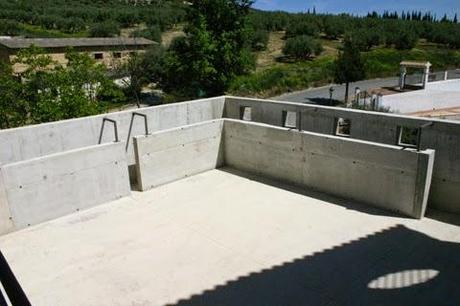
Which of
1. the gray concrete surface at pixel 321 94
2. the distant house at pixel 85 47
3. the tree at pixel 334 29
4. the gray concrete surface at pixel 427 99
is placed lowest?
the gray concrete surface at pixel 321 94

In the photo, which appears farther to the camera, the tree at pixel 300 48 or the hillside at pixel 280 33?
the tree at pixel 300 48

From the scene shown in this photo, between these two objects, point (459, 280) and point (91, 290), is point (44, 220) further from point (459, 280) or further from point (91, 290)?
point (459, 280)

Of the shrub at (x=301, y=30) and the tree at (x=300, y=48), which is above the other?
the shrub at (x=301, y=30)

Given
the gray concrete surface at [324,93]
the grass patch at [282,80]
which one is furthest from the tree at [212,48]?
the gray concrete surface at [324,93]

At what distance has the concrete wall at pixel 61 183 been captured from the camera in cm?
816

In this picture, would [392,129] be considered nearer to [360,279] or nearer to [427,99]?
[360,279]

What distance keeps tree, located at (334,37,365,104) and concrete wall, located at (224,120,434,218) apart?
24.0m

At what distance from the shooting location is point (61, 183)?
346 inches

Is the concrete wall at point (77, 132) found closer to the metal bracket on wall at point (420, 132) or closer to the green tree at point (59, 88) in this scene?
the green tree at point (59, 88)

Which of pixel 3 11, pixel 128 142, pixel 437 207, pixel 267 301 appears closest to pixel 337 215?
pixel 437 207

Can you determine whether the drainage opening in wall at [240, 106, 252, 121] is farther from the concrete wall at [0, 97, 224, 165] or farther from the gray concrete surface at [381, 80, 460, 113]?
the gray concrete surface at [381, 80, 460, 113]

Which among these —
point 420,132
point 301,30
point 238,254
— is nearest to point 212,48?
point 420,132

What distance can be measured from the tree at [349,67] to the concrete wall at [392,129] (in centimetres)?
2304

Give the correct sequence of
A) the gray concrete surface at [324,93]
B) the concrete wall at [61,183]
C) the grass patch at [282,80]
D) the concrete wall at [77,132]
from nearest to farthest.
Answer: the concrete wall at [61,183] < the concrete wall at [77,132] < the gray concrete surface at [324,93] < the grass patch at [282,80]
